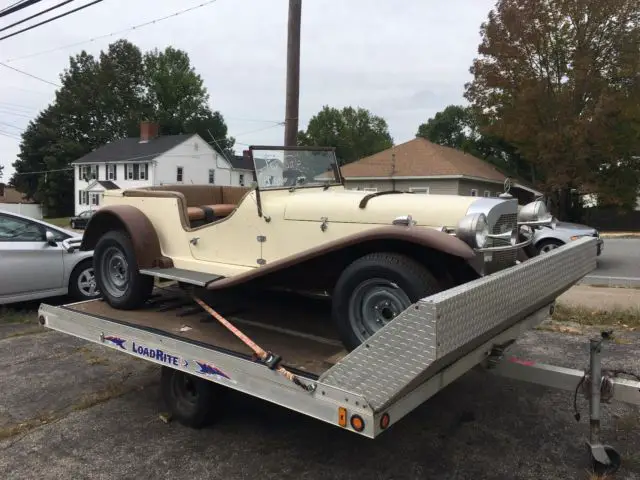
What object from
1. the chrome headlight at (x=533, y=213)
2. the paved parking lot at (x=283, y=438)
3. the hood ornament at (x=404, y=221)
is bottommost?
the paved parking lot at (x=283, y=438)

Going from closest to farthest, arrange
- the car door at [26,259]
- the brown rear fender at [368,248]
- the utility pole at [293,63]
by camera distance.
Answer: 1. the brown rear fender at [368,248]
2. the car door at [26,259]
3. the utility pole at [293,63]

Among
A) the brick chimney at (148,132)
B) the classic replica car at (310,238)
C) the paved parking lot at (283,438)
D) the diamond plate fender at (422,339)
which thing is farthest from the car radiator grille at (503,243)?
the brick chimney at (148,132)

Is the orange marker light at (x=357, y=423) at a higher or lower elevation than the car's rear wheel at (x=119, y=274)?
lower

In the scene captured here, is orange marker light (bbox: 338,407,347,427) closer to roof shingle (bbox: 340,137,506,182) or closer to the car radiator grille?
the car radiator grille

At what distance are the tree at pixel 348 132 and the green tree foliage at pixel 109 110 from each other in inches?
401

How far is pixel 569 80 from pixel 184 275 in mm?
25498

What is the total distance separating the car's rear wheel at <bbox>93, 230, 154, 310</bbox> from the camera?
184 inches

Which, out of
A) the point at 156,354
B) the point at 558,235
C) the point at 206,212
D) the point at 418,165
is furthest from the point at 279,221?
the point at 418,165

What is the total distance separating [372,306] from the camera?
10.3ft

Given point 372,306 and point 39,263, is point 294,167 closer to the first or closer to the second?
point 372,306

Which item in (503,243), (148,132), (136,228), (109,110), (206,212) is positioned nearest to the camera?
(503,243)

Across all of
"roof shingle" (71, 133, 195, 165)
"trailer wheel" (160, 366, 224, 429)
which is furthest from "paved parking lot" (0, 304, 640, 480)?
"roof shingle" (71, 133, 195, 165)

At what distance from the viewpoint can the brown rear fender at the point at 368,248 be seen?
2.88m

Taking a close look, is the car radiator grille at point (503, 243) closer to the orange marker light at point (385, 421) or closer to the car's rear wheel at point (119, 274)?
the orange marker light at point (385, 421)
